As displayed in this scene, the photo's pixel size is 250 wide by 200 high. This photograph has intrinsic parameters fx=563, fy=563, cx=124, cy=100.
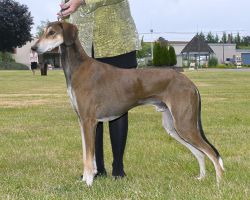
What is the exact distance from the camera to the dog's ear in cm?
622

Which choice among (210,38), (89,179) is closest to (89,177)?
(89,179)

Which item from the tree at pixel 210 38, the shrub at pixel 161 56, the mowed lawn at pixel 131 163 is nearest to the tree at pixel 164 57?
the shrub at pixel 161 56

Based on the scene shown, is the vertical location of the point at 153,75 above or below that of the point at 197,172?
above

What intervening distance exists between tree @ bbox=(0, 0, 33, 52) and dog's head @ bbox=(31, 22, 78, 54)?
44093mm

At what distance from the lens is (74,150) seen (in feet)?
29.9

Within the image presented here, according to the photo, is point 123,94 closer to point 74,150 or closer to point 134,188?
point 134,188

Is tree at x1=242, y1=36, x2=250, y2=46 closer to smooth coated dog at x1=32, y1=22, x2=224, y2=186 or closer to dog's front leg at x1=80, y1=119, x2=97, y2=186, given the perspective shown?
smooth coated dog at x1=32, y1=22, x2=224, y2=186

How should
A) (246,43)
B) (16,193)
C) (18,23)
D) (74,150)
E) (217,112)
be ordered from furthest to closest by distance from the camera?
(246,43) < (18,23) < (217,112) < (74,150) < (16,193)

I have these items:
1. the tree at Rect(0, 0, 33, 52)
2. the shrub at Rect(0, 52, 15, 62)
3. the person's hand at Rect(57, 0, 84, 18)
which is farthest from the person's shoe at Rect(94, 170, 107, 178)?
the shrub at Rect(0, 52, 15, 62)

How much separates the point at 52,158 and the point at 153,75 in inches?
106

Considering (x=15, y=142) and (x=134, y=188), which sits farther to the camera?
(x=15, y=142)

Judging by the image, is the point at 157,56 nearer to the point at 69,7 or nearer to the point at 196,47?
the point at 69,7

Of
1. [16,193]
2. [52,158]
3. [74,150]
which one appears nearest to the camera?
[16,193]

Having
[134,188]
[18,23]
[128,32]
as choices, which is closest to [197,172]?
[134,188]
